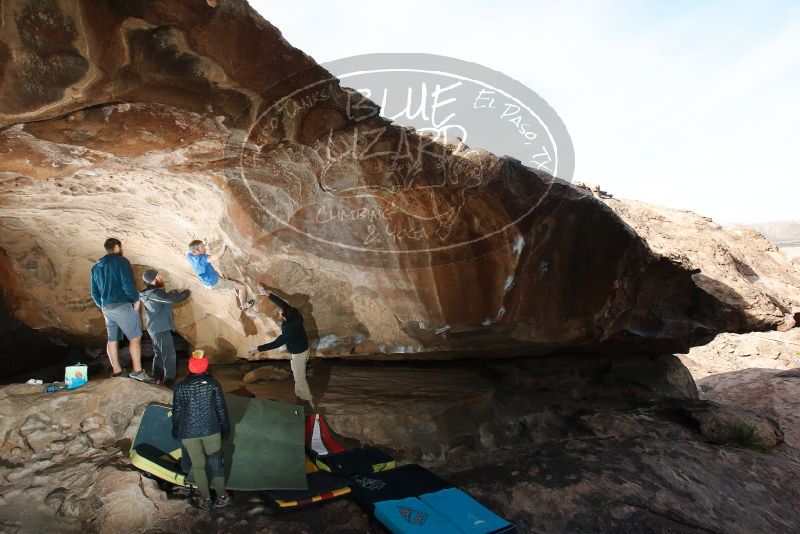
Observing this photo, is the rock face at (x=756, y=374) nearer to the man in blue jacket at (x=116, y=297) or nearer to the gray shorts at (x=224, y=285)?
the gray shorts at (x=224, y=285)

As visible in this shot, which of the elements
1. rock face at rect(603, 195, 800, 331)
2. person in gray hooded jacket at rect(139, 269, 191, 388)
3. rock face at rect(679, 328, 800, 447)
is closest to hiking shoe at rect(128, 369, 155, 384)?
person in gray hooded jacket at rect(139, 269, 191, 388)

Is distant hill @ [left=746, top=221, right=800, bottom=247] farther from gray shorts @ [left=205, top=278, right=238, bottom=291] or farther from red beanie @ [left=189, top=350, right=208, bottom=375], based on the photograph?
red beanie @ [left=189, top=350, right=208, bottom=375]

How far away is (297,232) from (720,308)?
5.85 metres

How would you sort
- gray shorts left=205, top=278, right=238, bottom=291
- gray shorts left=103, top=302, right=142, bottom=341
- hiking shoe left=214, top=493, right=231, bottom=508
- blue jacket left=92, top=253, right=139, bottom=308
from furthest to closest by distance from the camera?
gray shorts left=205, top=278, right=238, bottom=291 → gray shorts left=103, top=302, right=142, bottom=341 → blue jacket left=92, top=253, right=139, bottom=308 → hiking shoe left=214, top=493, right=231, bottom=508

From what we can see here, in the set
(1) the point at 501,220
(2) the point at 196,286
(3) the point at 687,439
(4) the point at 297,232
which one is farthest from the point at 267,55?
(3) the point at 687,439

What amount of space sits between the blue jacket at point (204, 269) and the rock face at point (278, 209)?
0.25 metres

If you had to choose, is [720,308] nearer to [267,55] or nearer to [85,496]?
[267,55]

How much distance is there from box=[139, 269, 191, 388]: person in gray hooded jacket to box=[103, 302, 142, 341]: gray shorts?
0.50 ft

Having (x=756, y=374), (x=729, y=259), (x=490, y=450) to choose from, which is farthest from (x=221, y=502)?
(x=756, y=374)

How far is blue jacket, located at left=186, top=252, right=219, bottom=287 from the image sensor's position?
5.02 meters

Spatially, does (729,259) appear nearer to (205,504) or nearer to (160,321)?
(205,504)

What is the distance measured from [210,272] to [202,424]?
8.09ft

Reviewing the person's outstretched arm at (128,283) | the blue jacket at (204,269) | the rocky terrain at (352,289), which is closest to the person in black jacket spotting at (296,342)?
the rocky terrain at (352,289)

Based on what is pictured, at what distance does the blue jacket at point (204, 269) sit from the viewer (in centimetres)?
502
